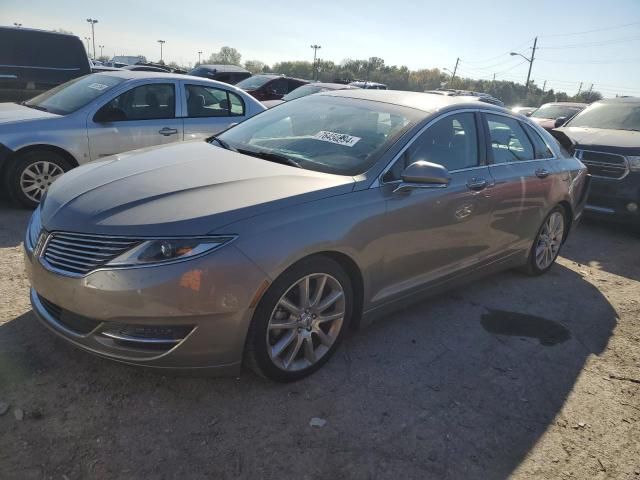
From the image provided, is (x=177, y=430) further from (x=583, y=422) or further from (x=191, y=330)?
(x=583, y=422)

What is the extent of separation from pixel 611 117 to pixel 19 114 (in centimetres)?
857

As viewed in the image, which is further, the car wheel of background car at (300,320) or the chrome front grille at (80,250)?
the car wheel of background car at (300,320)

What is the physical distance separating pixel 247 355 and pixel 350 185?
3.72ft

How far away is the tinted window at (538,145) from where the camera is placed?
461 centimetres

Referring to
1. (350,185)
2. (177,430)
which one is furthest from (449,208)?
(177,430)

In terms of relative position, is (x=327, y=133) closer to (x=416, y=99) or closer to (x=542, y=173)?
(x=416, y=99)

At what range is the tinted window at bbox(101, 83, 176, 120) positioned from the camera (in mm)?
5852

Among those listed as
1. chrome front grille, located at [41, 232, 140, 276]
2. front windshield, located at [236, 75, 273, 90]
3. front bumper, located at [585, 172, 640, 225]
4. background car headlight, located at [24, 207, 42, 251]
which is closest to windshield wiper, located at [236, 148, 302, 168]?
chrome front grille, located at [41, 232, 140, 276]

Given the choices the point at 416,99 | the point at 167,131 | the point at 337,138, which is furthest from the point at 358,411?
the point at 167,131

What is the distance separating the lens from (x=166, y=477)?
7.13 ft

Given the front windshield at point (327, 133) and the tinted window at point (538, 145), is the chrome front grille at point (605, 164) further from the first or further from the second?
the front windshield at point (327, 133)

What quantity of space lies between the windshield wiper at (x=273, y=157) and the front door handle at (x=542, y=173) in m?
2.41

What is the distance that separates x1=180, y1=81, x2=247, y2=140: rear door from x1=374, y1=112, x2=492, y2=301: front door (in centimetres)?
345

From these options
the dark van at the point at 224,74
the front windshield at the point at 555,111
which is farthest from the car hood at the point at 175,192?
the dark van at the point at 224,74
